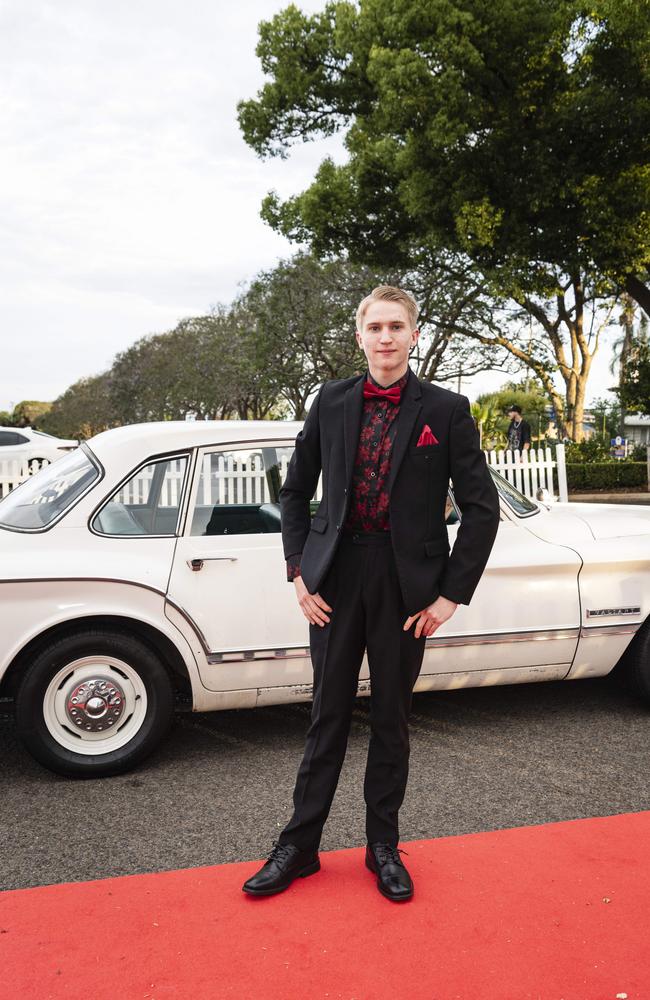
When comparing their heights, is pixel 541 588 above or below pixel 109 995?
above

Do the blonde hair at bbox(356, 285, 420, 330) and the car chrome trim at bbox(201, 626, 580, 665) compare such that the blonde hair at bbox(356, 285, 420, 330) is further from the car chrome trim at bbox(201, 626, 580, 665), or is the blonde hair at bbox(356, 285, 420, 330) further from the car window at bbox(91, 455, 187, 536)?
the car chrome trim at bbox(201, 626, 580, 665)

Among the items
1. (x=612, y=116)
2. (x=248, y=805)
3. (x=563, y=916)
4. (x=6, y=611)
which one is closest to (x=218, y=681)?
(x=248, y=805)

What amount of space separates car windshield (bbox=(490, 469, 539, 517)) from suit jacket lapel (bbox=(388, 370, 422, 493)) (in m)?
1.83

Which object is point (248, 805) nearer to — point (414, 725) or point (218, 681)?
point (218, 681)

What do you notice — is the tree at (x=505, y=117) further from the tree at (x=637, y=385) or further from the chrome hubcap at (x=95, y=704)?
the chrome hubcap at (x=95, y=704)

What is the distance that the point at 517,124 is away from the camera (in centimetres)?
1627

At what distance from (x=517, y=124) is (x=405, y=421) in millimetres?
15504

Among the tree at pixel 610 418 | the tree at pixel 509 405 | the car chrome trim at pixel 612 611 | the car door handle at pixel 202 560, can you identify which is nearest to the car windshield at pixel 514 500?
the car chrome trim at pixel 612 611

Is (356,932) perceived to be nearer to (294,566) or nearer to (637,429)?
(294,566)

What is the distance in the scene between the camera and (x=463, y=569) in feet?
8.94

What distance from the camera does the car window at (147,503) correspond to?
13.2 feet

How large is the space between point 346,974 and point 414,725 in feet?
7.23

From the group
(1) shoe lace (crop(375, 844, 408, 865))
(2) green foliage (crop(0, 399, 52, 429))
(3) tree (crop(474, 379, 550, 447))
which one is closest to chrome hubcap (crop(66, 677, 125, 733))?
(1) shoe lace (crop(375, 844, 408, 865))

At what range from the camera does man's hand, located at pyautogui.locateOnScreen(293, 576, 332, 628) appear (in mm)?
2799
